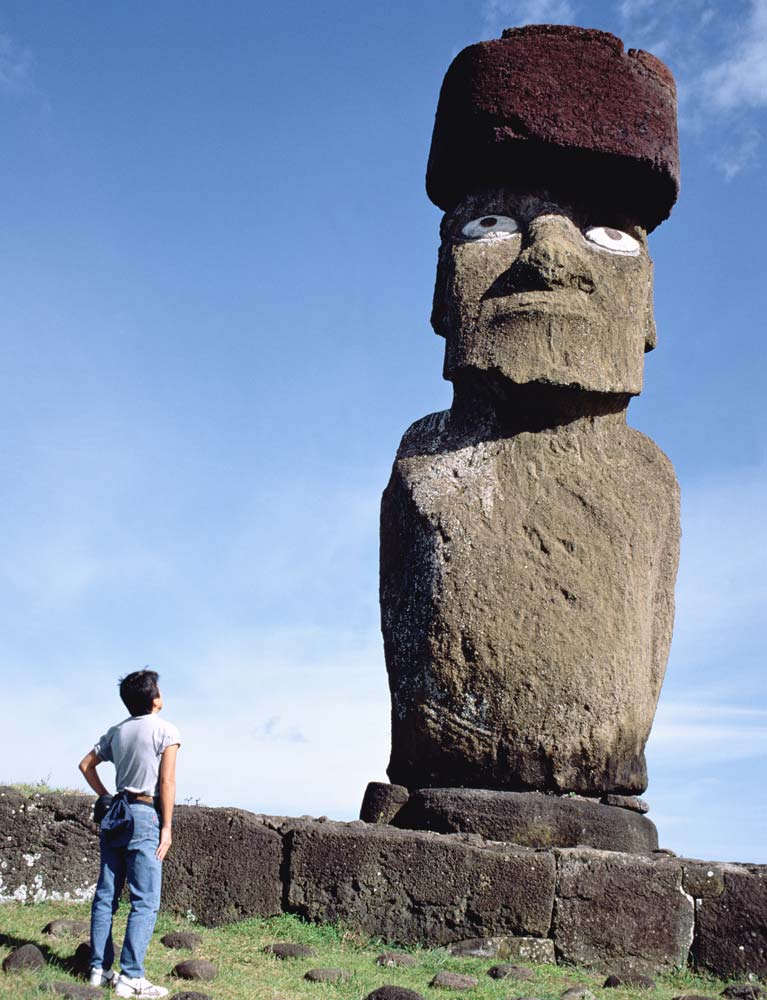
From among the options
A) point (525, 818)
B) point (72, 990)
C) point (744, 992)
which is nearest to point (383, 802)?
point (525, 818)

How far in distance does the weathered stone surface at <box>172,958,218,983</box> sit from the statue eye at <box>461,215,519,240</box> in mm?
5029

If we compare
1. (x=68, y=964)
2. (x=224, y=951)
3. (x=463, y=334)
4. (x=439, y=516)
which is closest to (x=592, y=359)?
(x=463, y=334)

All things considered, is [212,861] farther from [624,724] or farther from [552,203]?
[552,203]

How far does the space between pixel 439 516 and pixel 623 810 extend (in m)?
2.07

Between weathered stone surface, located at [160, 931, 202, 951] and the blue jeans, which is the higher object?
the blue jeans

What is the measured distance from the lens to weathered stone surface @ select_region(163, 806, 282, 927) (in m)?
6.34

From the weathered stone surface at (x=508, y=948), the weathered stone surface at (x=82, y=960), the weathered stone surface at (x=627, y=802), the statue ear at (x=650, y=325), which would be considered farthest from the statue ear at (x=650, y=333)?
the weathered stone surface at (x=82, y=960)

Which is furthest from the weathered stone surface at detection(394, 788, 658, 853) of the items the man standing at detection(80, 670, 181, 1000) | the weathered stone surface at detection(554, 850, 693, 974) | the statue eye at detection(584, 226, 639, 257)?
the statue eye at detection(584, 226, 639, 257)

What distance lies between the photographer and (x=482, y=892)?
6156 mm

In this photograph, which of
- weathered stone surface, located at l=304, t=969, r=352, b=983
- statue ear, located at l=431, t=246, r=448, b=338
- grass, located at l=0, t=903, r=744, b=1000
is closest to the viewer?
grass, located at l=0, t=903, r=744, b=1000

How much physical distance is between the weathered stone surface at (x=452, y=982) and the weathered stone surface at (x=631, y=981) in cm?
75

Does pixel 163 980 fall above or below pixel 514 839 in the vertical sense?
below

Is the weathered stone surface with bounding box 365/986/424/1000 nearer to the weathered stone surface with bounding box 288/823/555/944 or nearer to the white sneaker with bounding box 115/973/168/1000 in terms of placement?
the white sneaker with bounding box 115/973/168/1000

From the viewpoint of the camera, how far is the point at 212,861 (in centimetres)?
642
